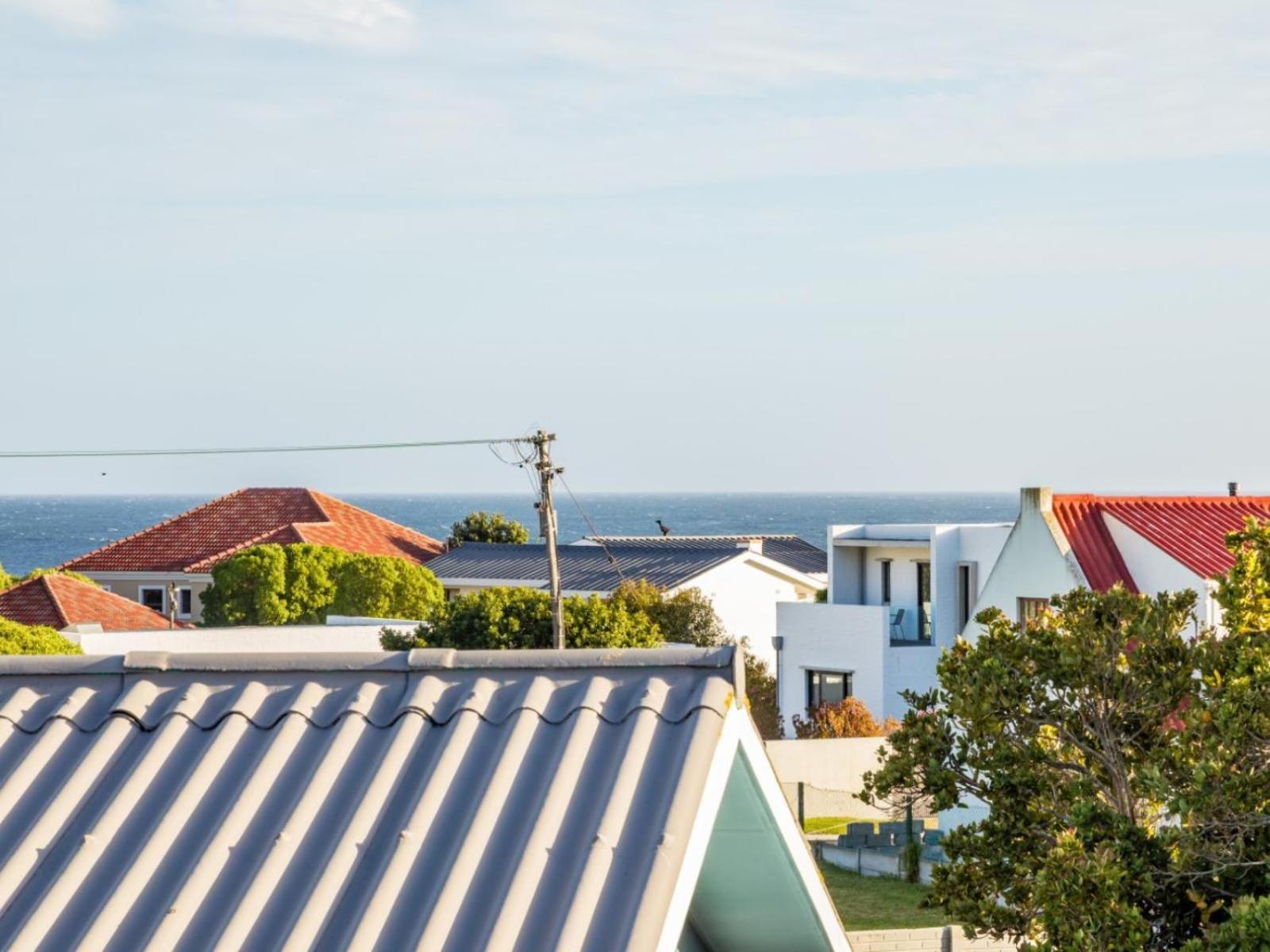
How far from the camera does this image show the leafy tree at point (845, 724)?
135 feet

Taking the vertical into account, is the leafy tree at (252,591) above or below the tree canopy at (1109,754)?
above

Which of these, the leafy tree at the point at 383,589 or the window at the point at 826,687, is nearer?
the window at the point at 826,687

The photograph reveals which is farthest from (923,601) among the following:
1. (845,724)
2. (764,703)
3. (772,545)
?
(772,545)

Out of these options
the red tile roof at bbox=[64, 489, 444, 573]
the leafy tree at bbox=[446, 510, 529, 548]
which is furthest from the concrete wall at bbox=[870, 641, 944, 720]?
the leafy tree at bbox=[446, 510, 529, 548]

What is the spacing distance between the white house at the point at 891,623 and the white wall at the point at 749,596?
12.7 m

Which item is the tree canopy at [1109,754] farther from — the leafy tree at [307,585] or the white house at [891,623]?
the leafy tree at [307,585]

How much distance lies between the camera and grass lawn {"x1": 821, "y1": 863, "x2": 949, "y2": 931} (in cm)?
2559

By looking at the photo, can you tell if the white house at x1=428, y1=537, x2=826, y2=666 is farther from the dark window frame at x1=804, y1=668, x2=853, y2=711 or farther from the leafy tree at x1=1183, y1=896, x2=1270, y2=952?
the leafy tree at x1=1183, y1=896, x2=1270, y2=952

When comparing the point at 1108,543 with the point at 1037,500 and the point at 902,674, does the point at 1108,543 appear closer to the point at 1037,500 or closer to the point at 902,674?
the point at 1037,500

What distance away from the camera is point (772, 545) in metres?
86.2

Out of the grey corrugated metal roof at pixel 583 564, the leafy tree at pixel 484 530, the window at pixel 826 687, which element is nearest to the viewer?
the window at pixel 826 687

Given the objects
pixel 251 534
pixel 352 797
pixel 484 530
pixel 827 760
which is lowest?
pixel 827 760

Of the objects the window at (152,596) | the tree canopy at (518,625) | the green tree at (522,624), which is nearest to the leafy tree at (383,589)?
the window at (152,596)

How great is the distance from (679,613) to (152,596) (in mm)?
29568
